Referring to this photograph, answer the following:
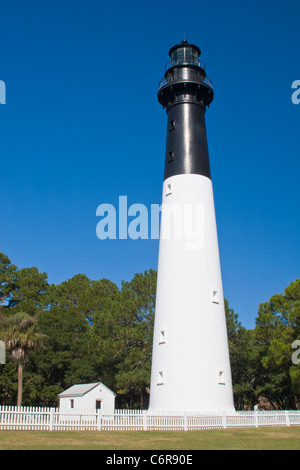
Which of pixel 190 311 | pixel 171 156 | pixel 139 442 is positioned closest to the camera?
pixel 139 442

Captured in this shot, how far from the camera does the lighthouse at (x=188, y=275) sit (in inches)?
811

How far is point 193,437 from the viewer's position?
15172mm

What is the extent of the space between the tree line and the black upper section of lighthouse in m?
10.6

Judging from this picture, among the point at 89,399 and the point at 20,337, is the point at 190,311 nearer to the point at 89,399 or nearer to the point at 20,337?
the point at 89,399

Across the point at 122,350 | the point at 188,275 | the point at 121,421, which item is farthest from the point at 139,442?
the point at 122,350

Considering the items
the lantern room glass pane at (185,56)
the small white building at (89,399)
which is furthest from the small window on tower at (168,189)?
the small white building at (89,399)

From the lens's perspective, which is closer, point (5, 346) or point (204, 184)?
point (204, 184)

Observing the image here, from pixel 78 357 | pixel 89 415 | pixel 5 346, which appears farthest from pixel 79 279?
pixel 89 415

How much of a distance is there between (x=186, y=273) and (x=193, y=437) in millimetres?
8315

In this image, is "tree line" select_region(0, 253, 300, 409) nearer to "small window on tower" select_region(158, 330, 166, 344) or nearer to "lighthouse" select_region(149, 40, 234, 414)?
"lighthouse" select_region(149, 40, 234, 414)

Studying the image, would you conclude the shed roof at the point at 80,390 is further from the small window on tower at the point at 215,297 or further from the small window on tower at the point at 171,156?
the small window on tower at the point at 171,156

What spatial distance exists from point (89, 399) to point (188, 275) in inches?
351

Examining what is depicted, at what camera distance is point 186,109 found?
80.4 feet
